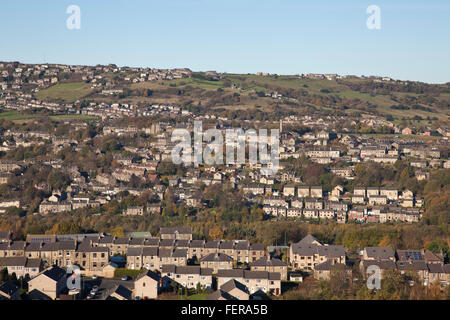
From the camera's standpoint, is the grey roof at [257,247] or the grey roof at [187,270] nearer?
the grey roof at [187,270]

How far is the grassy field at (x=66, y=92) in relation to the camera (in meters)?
62.0

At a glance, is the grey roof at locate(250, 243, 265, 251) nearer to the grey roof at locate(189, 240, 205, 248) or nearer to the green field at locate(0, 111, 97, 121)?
the grey roof at locate(189, 240, 205, 248)

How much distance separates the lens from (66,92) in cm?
6469

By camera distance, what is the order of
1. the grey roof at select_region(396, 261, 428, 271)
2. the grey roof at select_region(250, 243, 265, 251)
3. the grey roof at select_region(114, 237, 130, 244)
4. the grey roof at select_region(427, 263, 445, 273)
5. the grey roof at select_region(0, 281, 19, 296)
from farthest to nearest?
the grey roof at select_region(114, 237, 130, 244) < the grey roof at select_region(250, 243, 265, 251) < the grey roof at select_region(427, 263, 445, 273) < the grey roof at select_region(396, 261, 428, 271) < the grey roof at select_region(0, 281, 19, 296)

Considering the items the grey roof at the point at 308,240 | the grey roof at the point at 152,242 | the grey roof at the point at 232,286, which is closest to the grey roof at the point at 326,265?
the grey roof at the point at 308,240

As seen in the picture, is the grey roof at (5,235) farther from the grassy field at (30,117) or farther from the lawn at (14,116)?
the lawn at (14,116)

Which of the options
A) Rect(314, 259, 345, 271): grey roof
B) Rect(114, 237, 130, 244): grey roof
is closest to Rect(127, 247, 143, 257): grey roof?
Rect(114, 237, 130, 244): grey roof

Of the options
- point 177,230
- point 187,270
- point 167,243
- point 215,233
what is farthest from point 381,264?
point 177,230

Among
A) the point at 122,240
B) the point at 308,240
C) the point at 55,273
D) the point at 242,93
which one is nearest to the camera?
the point at 55,273

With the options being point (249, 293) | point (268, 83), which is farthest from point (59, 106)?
point (249, 293)

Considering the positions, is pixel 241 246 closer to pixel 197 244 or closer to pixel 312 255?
pixel 197 244

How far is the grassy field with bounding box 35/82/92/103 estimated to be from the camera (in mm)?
62000

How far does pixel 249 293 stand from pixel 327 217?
12.9m

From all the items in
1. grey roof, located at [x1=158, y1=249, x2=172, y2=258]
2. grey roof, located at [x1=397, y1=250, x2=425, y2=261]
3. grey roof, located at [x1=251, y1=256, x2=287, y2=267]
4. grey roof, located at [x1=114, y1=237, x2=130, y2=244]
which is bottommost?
grey roof, located at [x1=397, y1=250, x2=425, y2=261]
